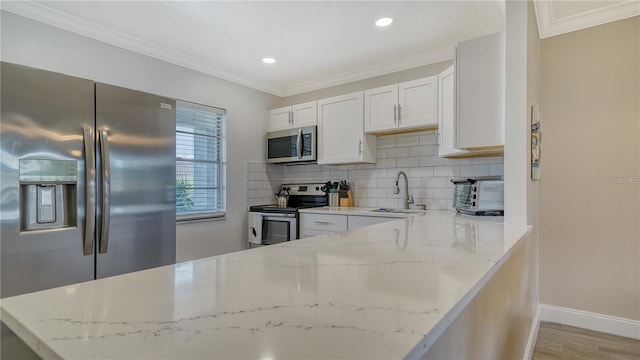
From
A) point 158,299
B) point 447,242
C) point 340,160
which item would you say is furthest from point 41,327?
point 340,160

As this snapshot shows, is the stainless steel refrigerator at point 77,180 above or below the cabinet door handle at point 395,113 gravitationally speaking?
below

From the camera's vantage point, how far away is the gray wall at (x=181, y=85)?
7.55 feet

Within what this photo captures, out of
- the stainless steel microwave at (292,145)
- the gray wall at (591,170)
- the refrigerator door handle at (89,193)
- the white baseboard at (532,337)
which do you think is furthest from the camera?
the stainless steel microwave at (292,145)

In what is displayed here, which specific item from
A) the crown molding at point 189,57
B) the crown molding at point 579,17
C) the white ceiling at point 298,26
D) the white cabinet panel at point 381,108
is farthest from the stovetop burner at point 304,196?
the crown molding at point 579,17

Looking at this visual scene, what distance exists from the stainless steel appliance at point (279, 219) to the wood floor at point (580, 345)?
7.11 ft

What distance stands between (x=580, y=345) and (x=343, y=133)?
99.9 inches

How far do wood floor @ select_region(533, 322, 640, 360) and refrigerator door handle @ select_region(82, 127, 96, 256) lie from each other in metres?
2.82

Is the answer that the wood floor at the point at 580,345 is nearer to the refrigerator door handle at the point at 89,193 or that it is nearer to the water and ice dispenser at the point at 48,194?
the refrigerator door handle at the point at 89,193

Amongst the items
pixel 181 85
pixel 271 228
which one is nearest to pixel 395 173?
pixel 271 228

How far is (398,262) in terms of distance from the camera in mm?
931

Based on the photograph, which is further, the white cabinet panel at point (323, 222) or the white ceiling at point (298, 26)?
the white cabinet panel at point (323, 222)

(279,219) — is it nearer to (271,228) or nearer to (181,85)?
(271,228)

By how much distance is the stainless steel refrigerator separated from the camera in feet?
5.22

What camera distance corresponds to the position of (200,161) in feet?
11.1
